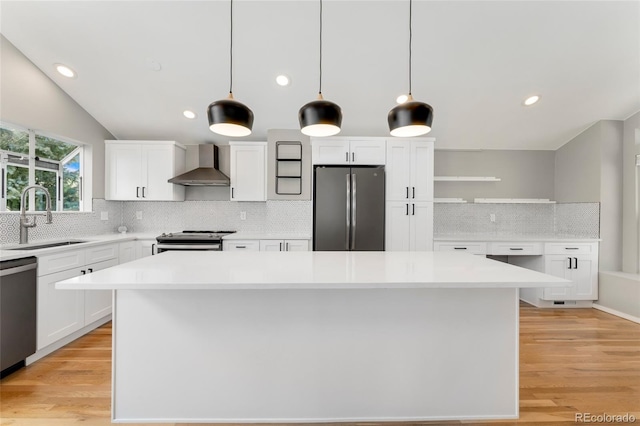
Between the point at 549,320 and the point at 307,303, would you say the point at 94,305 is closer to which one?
the point at 307,303

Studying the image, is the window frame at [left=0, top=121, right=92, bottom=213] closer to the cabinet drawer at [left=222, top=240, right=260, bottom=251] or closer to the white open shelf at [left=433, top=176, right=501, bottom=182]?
the cabinet drawer at [left=222, top=240, right=260, bottom=251]

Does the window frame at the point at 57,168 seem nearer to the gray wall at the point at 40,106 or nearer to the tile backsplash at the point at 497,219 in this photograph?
the gray wall at the point at 40,106

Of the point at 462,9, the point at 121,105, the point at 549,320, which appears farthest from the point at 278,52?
the point at 549,320

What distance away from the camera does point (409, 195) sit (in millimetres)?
4016

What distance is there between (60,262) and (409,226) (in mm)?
3750

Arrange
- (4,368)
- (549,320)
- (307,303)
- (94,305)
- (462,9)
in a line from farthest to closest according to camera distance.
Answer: (549,320), (94,305), (462,9), (4,368), (307,303)

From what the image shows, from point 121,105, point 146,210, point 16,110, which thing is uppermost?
point 121,105

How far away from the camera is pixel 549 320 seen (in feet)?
11.7

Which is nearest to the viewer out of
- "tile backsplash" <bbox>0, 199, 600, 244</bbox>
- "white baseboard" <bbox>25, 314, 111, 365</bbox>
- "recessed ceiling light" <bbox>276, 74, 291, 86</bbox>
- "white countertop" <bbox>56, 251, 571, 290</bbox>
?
"white countertop" <bbox>56, 251, 571, 290</bbox>

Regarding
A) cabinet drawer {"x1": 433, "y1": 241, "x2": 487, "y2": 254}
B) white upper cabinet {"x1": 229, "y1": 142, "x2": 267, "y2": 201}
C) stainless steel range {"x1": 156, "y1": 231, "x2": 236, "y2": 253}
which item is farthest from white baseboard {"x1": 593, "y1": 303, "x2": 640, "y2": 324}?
stainless steel range {"x1": 156, "y1": 231, "x2": 236, "y2": 253}

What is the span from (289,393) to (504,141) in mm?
4427

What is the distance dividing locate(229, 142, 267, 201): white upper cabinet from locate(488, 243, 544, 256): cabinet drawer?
315cm

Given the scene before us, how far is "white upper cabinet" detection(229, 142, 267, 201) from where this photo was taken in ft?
13.8

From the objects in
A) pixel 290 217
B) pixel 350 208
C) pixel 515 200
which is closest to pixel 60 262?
pixel 290 217
